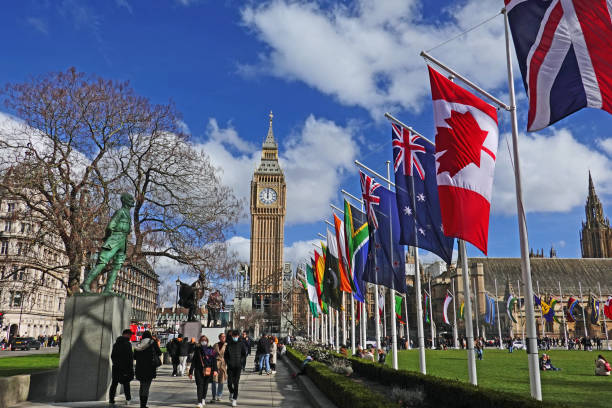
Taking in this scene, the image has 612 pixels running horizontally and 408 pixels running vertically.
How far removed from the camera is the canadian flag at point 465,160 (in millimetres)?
10469

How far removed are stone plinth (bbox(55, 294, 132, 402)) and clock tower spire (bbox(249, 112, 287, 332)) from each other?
121 metres

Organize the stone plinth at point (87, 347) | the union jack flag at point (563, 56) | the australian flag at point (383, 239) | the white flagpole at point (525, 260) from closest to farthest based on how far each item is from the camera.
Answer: the union jack flag at point (563, 56)
the white flagpole at point (525, 260)
the stone plinth at point (87, 347)
the australian flag at point (383, 239)

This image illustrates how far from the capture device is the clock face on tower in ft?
468

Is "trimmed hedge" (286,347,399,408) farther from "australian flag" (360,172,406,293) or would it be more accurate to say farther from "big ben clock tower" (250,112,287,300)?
"big ben clock tower" (250,112,287,300)

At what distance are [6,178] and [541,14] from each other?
20102 millimetres

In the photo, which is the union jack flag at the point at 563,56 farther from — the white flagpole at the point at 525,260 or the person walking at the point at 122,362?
the person walking at the point at 122,362

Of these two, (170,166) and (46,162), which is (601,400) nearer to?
(170,166)

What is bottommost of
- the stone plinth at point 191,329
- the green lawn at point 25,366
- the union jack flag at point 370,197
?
the green lawn at point 25,366

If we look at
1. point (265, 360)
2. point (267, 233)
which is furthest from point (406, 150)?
point (267, 233)

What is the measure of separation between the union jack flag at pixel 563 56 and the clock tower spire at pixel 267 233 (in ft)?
416

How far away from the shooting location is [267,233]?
14025 centimetres

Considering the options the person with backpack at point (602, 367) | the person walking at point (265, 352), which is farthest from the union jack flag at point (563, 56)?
the person with backpack at point (602, 367)

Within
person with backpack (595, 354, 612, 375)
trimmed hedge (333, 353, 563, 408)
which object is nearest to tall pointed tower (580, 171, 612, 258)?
person with backpack (595, 354, 612, 375)

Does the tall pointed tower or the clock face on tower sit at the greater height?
the clock face on tower
